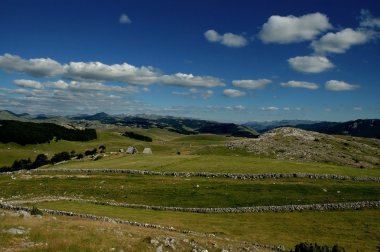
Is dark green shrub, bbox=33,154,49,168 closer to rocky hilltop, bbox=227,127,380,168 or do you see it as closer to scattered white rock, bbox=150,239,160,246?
rocky hilltop, bbox=227,127,380,168

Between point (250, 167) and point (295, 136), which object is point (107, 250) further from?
point (295, 136)

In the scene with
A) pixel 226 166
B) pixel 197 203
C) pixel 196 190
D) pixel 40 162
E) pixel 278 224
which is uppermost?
pixel 226 166

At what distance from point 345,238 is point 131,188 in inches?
1580

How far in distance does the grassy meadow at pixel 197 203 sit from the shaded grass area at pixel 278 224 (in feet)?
0.37

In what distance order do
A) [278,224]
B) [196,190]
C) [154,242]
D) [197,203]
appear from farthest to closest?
[196,190] < [197,203] < [278,224] < [154,242]

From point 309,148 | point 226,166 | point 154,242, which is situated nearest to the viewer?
point 154,242

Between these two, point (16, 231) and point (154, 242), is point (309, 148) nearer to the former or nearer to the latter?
point (154, 242)

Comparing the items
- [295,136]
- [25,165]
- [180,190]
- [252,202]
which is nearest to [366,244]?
[252,202]

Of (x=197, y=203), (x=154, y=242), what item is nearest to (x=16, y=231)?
(x=154, y=242)

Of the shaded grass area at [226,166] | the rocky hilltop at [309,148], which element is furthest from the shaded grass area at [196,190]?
the rocky hilltop at [309,148]

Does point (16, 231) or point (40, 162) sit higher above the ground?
point (16, 231)

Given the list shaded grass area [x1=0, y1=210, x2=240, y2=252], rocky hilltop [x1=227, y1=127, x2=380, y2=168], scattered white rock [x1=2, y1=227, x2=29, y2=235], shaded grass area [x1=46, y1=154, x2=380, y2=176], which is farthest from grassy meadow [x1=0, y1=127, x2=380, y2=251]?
rocky hilltop [x1=227, y1=127, x2=380, y2=168]

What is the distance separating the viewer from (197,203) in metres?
59.6

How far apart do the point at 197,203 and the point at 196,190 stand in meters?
6.33
